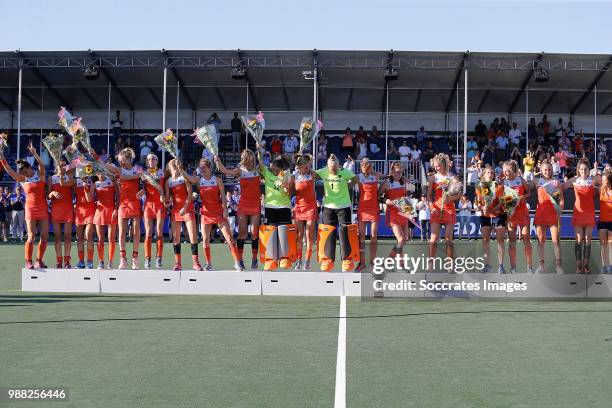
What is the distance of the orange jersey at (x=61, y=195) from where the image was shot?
14.1 meters

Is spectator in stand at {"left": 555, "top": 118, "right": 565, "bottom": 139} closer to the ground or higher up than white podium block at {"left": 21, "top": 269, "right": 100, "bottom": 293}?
higher up

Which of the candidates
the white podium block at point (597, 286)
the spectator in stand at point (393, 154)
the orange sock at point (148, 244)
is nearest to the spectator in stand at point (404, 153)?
the spectator in stand at point (393, 154)

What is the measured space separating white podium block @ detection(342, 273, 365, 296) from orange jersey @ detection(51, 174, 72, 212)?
5160mm

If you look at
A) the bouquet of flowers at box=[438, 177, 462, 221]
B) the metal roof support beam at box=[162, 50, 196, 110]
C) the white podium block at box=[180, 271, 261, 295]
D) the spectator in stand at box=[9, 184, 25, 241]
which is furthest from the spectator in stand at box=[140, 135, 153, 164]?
the bouquet of flowers at box=[438, 177, 462, 221]

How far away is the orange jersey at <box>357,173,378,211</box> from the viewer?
13868 millimetres

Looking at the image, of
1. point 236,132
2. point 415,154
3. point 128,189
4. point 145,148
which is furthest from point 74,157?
point 415,154

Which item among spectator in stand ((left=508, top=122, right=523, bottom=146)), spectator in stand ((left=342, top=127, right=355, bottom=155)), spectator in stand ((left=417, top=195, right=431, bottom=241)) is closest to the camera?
spectator in stand ((left=417, top=195, right=431, bottom=241))

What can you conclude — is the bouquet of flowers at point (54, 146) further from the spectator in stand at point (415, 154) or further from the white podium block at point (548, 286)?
the spectator in stand at point (415, 154)

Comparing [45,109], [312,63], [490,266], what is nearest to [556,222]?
[490,266]

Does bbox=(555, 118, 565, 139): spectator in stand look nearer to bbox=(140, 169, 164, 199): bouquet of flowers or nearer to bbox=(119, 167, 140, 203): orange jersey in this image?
bbox=(140, 169, 164, 199): bouquet of flowers

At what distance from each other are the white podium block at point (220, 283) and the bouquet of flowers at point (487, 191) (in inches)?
151

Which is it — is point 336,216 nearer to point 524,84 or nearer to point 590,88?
point 524,84

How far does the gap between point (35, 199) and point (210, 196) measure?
297cm

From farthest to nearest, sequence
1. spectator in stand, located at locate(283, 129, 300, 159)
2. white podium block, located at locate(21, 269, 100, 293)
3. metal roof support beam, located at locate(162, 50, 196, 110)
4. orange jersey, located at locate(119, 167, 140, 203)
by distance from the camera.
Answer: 1. spectator in stand, located at locate(283, 129, 300, 159)
2. metal roof support beam, located at locate(162, 50, 196, 110)
3. orange jersey, located at locate(119, 167, 140, 203)
4. white podium block, located at locate(21, 269, 100, 293)
